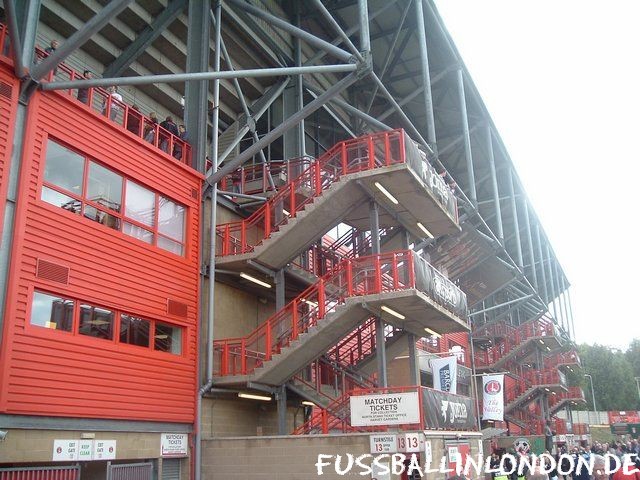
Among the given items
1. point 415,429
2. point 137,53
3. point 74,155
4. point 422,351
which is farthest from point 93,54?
point 422,351

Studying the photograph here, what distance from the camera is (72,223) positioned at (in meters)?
17.1

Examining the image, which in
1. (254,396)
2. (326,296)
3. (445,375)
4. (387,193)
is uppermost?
(387,193)

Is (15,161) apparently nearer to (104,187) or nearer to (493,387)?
(104,187)

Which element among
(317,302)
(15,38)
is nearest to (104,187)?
(15,38)

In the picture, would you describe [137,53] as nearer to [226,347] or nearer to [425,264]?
[226,347]

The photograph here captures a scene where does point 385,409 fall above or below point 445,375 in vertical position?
below

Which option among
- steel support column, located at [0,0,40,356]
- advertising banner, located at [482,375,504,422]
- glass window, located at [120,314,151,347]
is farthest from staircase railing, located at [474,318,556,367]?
steel support column, located at [0,0,40,356]

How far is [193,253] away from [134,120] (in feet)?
14.7

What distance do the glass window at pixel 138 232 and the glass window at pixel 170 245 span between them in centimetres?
45

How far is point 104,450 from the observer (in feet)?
54.8

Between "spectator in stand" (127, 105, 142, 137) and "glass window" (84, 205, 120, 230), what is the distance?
3012 mm

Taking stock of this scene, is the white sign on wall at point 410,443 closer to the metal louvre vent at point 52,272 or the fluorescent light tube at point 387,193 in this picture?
the fluorescent light tube at point 387,193

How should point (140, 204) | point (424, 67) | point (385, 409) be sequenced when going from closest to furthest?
point (385, 409)
point (140, 204)
point (424, 67)

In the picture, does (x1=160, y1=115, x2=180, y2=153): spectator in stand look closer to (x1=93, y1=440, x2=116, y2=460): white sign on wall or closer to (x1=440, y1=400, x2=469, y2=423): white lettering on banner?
(x1=93, y1=440, x2=116, y2=460): white sign on wall
